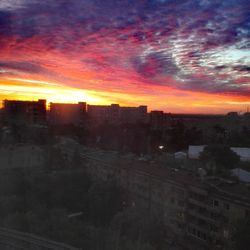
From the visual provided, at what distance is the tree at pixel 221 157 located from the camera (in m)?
13.2

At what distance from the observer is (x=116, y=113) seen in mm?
25922

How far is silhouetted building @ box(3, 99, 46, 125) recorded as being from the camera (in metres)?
19.7

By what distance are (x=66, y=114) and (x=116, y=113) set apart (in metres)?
5.05

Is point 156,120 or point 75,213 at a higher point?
point 156,120

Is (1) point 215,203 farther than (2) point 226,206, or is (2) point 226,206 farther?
(1) point 215,203

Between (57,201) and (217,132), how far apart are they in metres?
17.3

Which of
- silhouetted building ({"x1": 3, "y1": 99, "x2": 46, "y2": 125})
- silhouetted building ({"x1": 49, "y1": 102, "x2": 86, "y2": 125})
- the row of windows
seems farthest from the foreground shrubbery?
silhouetted building ({"x1": 49, "y1": 102, "x2": 86, "y2": 125})

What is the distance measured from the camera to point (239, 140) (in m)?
20.5

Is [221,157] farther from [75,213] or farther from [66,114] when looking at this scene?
[66,114]

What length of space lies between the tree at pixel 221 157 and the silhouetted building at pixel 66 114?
9.91m

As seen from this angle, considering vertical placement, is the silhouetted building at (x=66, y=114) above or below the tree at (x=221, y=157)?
→ above

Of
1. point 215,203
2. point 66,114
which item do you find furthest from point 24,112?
point 215,203

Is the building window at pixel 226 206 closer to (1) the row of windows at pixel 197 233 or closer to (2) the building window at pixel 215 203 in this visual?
(2) the building window at pixel 215 203

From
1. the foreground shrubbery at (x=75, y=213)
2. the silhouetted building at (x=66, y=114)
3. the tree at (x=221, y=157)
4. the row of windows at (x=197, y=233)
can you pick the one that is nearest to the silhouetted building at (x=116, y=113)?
the silhouetted building at (x=66, y=114)
